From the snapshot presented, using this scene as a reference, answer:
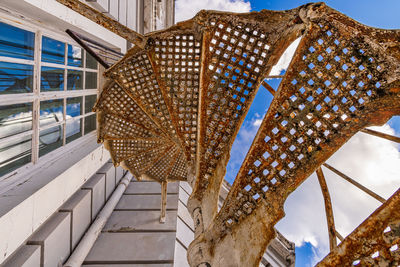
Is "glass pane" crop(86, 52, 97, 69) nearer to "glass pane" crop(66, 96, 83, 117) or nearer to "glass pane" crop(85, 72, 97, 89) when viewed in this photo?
"glass pane" crop(85, 72, 97, 89)

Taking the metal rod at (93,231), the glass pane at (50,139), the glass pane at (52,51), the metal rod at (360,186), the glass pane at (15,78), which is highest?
the glass pane at (52,51)

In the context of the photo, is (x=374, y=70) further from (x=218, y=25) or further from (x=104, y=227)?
(x=104, y=227)

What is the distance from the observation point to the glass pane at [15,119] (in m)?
2.04

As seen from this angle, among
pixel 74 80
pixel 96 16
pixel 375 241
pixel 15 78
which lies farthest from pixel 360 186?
pixel 74 80

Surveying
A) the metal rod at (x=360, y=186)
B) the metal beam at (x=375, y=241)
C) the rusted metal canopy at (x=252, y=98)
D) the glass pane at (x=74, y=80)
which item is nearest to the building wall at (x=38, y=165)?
the glass pane at (x=74, y=80)

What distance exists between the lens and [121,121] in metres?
2.92

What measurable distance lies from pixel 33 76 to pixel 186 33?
1.99 metres

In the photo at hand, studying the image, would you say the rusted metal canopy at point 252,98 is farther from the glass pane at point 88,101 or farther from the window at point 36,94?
the glass pane at point 88,101

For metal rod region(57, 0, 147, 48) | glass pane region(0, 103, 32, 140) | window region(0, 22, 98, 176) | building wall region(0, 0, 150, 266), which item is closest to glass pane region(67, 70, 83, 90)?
window region(0, 22, 98, 176)

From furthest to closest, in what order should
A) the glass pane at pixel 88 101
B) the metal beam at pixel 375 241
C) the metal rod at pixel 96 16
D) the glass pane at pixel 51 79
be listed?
the glass pane at pixel 88 101, the glass pane at pixel 51 79, the metal rod at pixel 96 16, the metal beam at pixel 375 241

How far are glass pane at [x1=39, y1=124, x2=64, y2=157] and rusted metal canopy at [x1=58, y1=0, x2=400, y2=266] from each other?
116 centimetres

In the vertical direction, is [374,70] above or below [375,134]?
above

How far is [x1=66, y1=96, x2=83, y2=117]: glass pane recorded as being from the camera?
10.6 ft

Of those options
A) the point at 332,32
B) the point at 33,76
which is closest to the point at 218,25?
the point at 332,32
